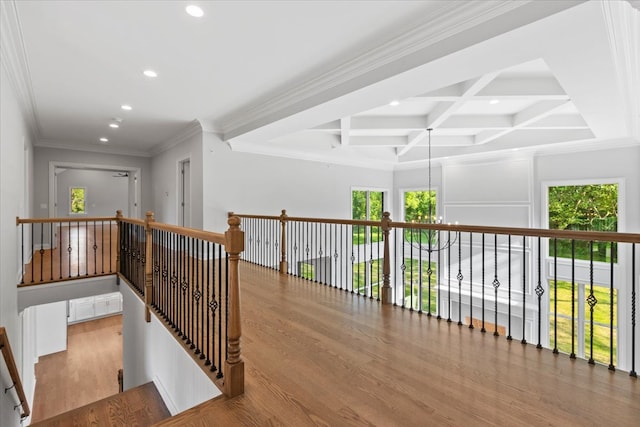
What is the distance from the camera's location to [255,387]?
1.86m

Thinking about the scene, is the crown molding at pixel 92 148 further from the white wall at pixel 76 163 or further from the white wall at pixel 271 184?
the white wall at pixel 271 184

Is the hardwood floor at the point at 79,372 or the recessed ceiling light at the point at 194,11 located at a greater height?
the recessed ceiling light at the point at 194,11

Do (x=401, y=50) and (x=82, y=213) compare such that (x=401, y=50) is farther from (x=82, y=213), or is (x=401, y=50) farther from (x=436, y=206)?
(x=82, y=213)

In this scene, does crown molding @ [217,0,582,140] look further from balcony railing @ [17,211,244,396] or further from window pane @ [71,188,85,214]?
window pane @ [71,188,85,214]

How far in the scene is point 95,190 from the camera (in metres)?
12.7

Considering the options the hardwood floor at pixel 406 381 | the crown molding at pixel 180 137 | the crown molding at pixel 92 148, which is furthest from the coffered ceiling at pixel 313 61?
the hardwood floor at pixel 406 381

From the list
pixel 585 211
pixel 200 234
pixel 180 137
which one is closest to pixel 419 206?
pixel 585 211

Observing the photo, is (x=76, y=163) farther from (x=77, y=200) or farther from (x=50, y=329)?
(x=77, y=200)

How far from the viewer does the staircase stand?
2490mm

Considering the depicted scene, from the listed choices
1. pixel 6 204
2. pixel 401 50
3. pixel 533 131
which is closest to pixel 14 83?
pixel 6 204

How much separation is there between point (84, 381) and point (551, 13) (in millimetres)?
9549

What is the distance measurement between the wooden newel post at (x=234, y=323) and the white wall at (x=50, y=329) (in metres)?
8.42

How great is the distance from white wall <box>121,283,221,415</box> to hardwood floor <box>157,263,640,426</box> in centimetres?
40

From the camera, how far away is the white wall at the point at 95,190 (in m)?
A: 12.0
